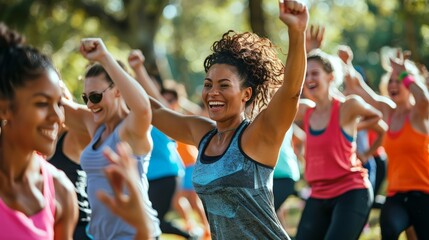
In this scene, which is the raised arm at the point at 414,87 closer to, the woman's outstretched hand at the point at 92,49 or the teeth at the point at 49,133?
the woman's outstretched hand at the point at 92,49

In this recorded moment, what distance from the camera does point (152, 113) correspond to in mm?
6352

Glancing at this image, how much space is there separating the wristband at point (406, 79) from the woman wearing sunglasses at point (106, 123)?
3.46m

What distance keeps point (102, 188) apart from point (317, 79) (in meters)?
3.13

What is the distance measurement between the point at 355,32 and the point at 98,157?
4669cm

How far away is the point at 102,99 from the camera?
22.0ft

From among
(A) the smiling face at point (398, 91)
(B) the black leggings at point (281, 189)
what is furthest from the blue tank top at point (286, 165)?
(A) the smiling face at point (398, 91)

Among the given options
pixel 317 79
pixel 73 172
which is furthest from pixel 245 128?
pixel 317 79

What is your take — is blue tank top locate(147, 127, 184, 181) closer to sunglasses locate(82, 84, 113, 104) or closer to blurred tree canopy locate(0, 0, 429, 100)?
sunglasses locate(82, 84, 113, 104)

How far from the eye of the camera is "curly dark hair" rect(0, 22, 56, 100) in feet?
12.8

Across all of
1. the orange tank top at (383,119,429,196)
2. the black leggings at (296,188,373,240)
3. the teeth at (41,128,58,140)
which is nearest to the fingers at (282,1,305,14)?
the teeth at (41,128,58,140)

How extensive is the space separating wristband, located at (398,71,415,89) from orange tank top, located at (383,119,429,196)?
0.40m

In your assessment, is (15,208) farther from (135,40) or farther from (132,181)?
(135,40)

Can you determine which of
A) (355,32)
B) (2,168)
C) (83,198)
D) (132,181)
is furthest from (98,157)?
(355,32)

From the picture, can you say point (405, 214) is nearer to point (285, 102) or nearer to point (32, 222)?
point (285, 102)
